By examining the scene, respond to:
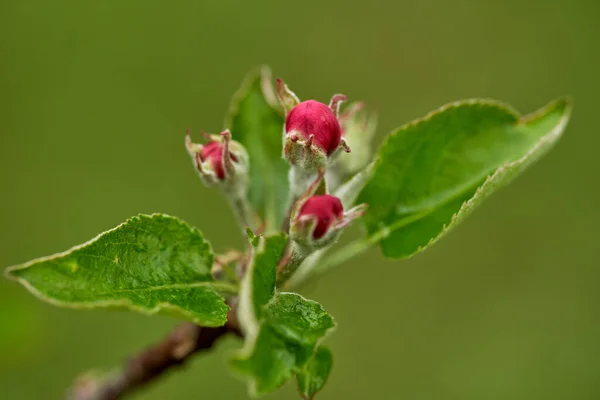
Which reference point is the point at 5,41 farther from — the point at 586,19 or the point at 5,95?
the point at 586,19

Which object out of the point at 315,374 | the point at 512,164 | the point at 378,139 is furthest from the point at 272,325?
the point at 378,139

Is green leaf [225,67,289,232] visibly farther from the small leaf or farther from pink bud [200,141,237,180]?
the small leaf

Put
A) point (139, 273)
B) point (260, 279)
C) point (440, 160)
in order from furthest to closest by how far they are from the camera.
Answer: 1. point (440, 160)
2. point (139, 273)
3. point (260, 279)

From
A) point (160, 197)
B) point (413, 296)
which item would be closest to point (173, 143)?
point (160, 197)

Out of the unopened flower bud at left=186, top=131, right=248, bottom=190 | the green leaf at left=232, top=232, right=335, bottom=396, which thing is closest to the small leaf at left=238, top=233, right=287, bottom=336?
the green leaf at left=232, top=232, right=335, bottom=396

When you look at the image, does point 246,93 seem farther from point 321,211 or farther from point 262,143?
point 321,211

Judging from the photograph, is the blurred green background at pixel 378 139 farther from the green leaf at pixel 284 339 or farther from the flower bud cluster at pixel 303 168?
the green leaf at pixel 284 339
